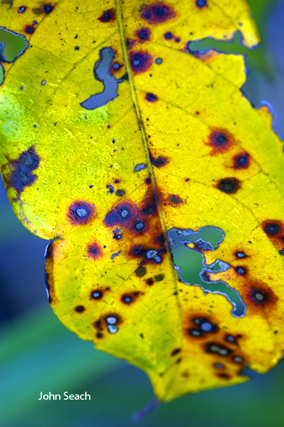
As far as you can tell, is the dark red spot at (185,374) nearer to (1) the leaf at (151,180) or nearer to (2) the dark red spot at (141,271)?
(1) the leaf at (151,180)

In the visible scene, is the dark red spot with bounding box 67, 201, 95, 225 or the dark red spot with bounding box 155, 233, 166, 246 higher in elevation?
the dark red spot with bounding box 67, 201, 95, 225

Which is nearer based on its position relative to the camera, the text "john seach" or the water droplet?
the water droplet

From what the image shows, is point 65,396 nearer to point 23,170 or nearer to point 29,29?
point 23,170

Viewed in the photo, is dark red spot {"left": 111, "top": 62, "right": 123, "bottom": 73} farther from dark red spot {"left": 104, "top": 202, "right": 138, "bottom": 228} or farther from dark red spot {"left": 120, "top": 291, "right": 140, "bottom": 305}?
dark red spot {"left": 120, "top": 291, "right": 140, "bottom": 305}

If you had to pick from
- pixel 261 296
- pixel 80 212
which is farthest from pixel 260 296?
pixel 80 212

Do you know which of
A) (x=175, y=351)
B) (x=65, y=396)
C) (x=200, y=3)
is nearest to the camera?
(x=200, y=3)

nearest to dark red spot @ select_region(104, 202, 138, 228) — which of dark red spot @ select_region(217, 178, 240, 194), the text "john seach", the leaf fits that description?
the leaf

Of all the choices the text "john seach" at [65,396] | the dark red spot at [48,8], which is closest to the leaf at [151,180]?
the dark red spot at [48,8]

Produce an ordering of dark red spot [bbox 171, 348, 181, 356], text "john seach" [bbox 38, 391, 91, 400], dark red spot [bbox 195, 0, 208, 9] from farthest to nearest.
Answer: text "john seach" [bbox 38, 391, 91, 400]
dark red spot [bbox 171, 348, 181, 356]
dark red spot [bbox 195, 0, 208, 9]
